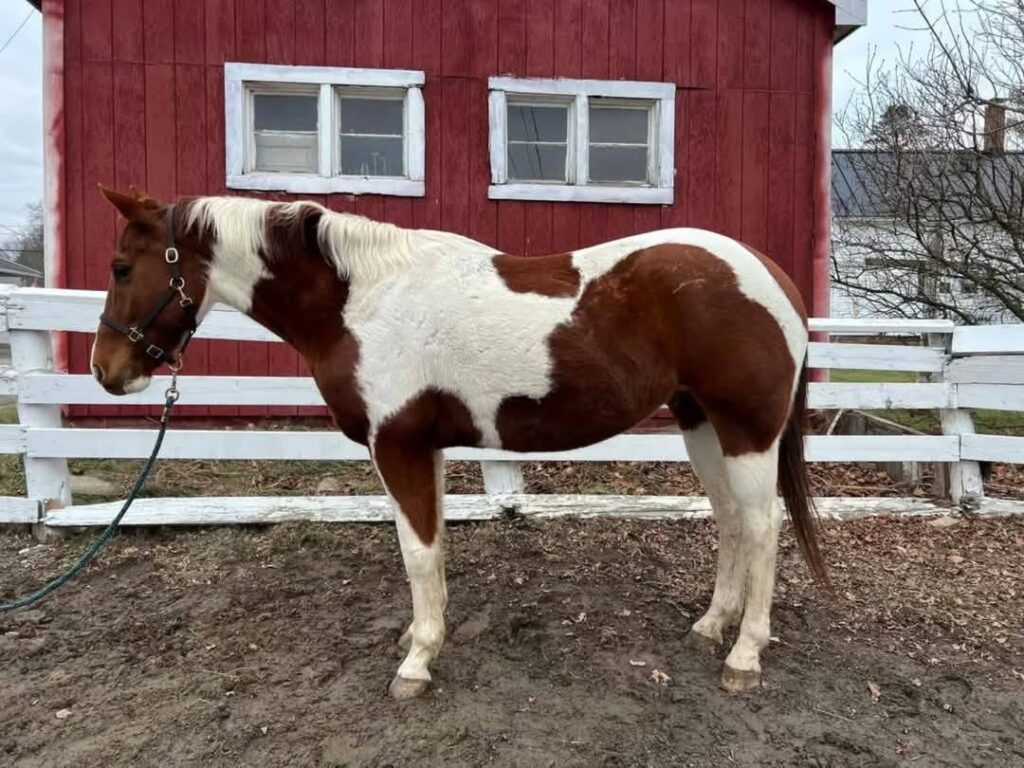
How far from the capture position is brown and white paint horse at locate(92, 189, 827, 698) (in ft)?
7.80

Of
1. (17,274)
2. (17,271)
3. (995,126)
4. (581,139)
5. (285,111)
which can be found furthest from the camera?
(17,274)

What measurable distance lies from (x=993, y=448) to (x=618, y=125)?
4114mm

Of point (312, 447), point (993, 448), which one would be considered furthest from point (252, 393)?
point (993, 448)

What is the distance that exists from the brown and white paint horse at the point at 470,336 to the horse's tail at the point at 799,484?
10.0 inches

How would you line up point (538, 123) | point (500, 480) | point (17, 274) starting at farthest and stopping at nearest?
1. point (17, 274)
2. point (538, 123)
3. point (500, 480)

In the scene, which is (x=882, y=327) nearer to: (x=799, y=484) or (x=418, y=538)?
(x=799, y=484)

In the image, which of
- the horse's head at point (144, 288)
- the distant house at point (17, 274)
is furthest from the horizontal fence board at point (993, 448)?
the distant house at point (17, 274)

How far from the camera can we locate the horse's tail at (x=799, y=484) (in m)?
2.72

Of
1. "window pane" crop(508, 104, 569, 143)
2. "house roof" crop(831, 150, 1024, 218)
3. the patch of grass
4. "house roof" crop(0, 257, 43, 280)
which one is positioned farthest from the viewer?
"house roof" crop(0, 257, 43, 280)

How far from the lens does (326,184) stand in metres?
5.96

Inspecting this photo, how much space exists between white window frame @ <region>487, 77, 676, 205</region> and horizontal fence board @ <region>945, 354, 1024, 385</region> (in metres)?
2.82

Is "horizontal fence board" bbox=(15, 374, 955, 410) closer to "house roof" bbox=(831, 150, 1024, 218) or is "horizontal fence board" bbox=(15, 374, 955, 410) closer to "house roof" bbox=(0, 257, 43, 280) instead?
"house roof" bbox=(831, 150, 1024, 218)

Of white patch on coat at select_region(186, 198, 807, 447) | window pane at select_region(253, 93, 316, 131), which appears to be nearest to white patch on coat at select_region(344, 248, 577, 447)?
white patch on coat at select_region(186, 198, 807, 447)

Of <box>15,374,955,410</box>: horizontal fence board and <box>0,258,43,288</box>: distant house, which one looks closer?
<box>15,374,955,410</box>: horizontal fence board
